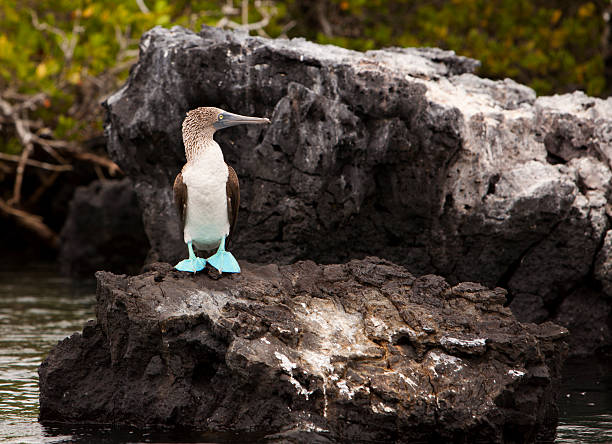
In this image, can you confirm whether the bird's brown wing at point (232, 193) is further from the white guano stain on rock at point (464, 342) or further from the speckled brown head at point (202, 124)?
the white guano stain on rock at point (464, 342)

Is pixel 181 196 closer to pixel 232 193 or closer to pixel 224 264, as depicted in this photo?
pixel 232 193

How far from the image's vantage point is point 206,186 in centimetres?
625

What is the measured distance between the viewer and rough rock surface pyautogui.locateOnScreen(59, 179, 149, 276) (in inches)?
553

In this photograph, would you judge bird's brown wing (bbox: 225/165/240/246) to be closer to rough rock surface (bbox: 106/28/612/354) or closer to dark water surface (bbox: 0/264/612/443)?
rough rock surface (bbox: 106/28/612/354)

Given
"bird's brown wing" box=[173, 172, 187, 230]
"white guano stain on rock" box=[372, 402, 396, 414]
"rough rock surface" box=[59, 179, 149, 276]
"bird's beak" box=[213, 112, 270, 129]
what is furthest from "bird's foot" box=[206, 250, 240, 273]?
"rough rock surface" box=[59, 179, 149, 276]

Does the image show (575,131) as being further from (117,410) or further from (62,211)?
(62,211)

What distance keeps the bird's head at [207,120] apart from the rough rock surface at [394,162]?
118cm

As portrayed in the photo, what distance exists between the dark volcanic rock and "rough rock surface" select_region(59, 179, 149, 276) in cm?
808

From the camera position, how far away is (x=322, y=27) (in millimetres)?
17656

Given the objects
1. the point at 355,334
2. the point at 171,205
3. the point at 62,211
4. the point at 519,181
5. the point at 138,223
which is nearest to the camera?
the point at 355,334

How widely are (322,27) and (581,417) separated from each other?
12.7m

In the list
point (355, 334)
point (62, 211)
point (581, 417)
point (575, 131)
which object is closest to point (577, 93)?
point (575, 131)

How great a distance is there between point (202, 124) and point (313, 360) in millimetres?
1991

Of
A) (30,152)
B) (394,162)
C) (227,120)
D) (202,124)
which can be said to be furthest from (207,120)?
(30,152)
